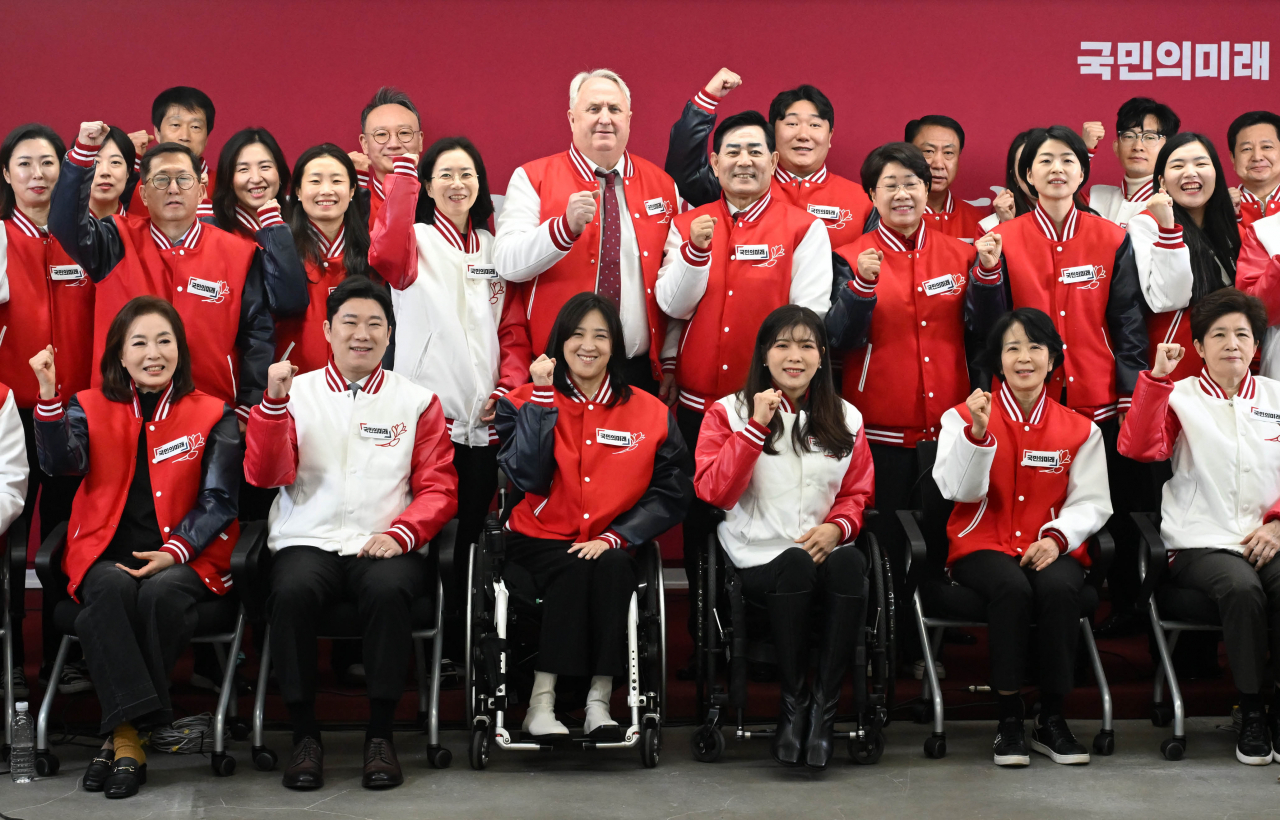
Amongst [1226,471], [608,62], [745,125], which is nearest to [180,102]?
[608,62]

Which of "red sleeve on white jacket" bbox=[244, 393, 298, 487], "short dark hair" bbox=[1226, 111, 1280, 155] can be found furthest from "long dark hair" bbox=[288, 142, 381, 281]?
"short dark hair" bbox=[1226, 111, 1280, 155]

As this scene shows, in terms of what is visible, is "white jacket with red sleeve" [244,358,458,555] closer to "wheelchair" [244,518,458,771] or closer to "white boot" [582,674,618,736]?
"wheelchair" [244,518,458,771]

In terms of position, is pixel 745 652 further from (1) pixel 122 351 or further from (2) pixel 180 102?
(2) pixel 180 102

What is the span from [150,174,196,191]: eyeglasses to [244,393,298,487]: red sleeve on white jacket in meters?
0.87

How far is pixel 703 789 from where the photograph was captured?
332cm

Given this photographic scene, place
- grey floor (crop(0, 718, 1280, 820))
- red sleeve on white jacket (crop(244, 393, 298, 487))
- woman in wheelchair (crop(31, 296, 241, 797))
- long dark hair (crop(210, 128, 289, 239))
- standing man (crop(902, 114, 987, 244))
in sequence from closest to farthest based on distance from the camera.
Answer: grey floor (crop(0, 718, 1280, 820)), woman in wheelchair (crop(31, 296, 241, 797)), red sleeve on white jacket (crop(244, 393, 298, 487)), long dark hair (crop(210, 128, 289, 239)), standing man (crop(902, 114, 987, 244))

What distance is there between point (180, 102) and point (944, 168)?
2878mm

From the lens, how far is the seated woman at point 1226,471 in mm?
Result: 3562

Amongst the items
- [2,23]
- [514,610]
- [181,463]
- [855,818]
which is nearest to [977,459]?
[855,818]

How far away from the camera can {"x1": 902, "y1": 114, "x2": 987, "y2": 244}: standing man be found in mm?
4809

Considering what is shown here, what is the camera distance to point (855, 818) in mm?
3117

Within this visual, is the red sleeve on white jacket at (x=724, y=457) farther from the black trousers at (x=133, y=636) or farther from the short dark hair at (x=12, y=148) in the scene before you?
the short dark hair at (x=12, y=148)

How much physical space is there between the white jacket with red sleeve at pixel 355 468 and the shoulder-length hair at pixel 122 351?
1.01 ft

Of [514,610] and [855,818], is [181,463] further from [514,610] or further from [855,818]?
[855,818]
